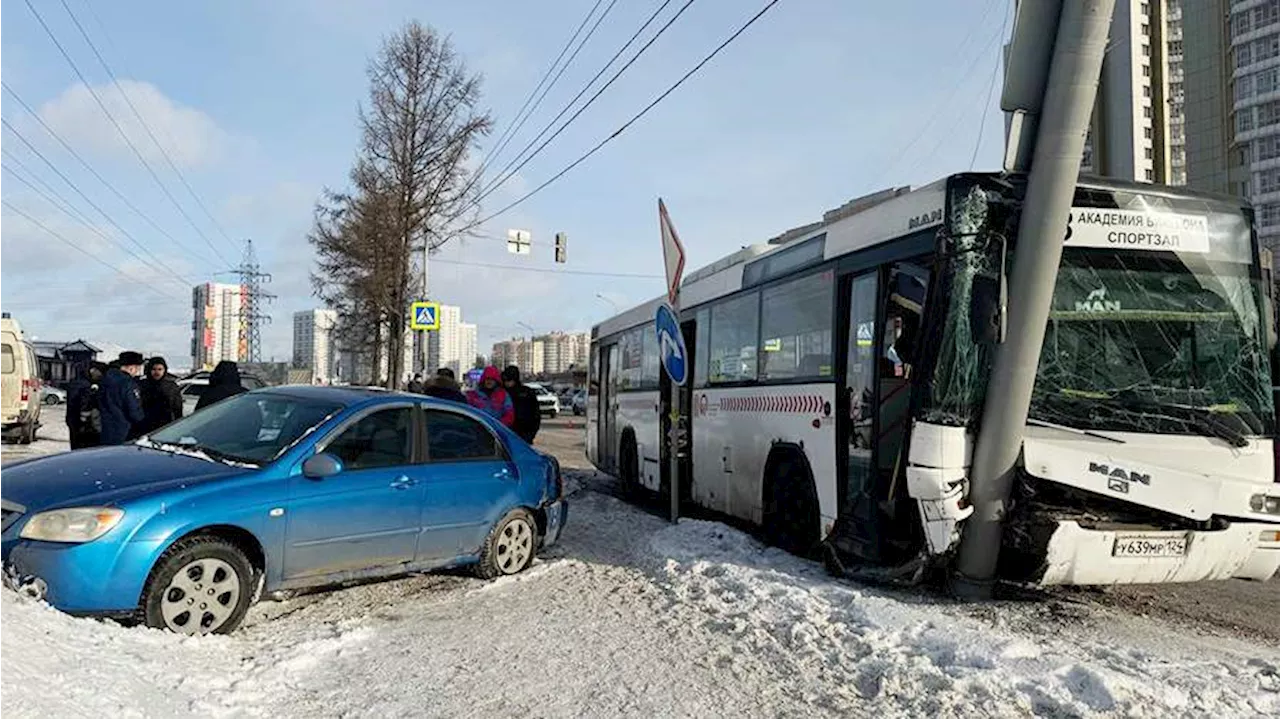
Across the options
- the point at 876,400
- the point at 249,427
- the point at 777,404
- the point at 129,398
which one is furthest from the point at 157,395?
the point at 876,400

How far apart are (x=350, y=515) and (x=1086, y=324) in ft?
16.6

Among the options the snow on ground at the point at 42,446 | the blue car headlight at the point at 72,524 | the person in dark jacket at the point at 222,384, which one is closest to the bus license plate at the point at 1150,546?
the blue car headlight at the point at 72,524

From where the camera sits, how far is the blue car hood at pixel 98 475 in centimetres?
520

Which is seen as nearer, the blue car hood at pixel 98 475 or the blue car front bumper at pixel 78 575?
the blue car front bumper at pixel 78 575

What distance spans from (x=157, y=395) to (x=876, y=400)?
774 centimetres

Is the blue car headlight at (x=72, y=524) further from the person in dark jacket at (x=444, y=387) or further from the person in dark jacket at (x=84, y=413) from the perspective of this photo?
the person in dark jacket at (x=444, y=387)

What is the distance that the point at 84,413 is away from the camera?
34.6ft

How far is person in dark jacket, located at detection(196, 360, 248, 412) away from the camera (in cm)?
953

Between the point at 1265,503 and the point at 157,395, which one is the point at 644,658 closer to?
the point at 1265,503

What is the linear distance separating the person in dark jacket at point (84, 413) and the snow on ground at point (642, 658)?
5.44 metres

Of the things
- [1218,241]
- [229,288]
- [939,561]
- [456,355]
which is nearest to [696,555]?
[939,561]

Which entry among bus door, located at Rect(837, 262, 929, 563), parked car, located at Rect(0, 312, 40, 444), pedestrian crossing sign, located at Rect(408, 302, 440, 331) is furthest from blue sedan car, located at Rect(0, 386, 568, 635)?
pedestrian crossing sign, located at Rect(408, 302, 440, 331)

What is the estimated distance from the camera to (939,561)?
625 centimetres

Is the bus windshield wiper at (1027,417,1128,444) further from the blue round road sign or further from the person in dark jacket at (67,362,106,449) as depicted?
the person in dark jacket at (67,362,106,449)
